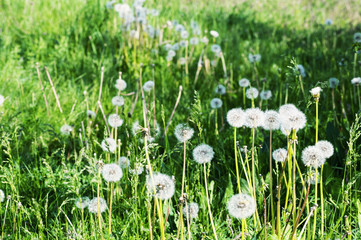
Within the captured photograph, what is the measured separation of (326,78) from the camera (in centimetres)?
326

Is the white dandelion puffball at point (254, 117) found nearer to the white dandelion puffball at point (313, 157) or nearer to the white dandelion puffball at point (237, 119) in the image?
the white dandelion puffball at point (237, 119)

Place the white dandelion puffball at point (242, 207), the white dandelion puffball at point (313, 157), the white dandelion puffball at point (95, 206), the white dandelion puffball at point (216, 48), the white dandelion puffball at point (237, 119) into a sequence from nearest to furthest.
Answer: the white dandelion puffball at point (242, 207)
the white dandelion puffball at point (313, 157)
the white dandelion puffball at point (237, 119)
the white dandelion puffball at point (95, 206)
the white dandelion puffball at point (216, 48)

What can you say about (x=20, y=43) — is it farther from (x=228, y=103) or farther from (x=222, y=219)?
(x=222, y=219)

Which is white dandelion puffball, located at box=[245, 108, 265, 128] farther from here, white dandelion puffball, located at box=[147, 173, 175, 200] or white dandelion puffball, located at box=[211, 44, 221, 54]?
white dandelion puffball, located at box=[211, 44, 221, 54]

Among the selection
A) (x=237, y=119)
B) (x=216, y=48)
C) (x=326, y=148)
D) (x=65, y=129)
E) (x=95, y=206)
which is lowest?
(x=95, y=206)

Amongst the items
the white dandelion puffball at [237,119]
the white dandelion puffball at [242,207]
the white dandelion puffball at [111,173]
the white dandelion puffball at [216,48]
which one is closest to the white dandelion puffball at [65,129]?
the white dandelion puffball at [111,173]

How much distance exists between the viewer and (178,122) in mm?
2598

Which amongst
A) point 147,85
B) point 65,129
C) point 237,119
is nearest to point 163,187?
point 237,119

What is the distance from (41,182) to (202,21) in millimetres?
3224

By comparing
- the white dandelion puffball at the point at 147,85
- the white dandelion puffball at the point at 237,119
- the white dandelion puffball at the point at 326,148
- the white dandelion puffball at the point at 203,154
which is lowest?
the white dandelion puffball at the point at 203,154

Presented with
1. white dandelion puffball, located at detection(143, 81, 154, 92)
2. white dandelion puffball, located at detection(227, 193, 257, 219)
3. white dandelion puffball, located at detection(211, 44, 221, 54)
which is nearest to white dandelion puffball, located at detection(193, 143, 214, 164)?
white dandelion puffball, located at detection(227, 193, 257, 219)

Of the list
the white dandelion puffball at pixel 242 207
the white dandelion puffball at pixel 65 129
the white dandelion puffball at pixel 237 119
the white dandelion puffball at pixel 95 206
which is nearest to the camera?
the white dandelion puffball at pixel 242 207

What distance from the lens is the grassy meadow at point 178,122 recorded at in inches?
56.5

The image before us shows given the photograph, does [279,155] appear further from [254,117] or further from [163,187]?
[163,187]
